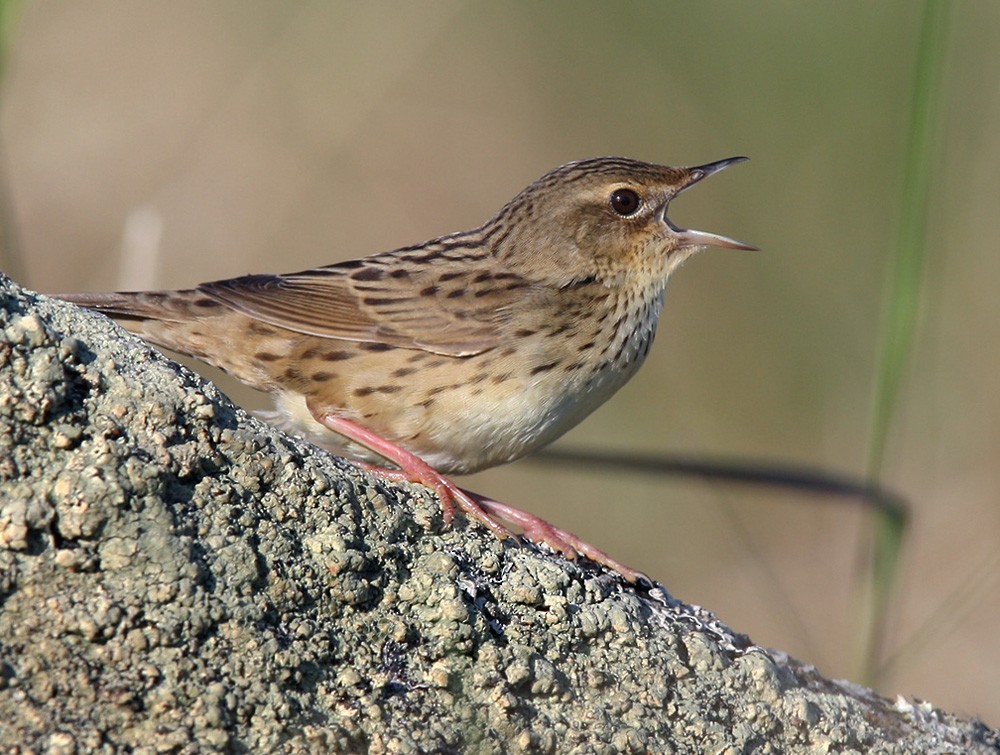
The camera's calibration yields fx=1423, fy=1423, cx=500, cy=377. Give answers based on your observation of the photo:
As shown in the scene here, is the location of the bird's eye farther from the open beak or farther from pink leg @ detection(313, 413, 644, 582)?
pink leg @ detection(313, 413, 644, 582)

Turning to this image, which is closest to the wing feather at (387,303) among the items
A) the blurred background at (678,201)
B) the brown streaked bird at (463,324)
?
the brown streaked bird at (463,324)

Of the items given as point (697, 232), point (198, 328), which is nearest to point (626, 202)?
point (697, 232)

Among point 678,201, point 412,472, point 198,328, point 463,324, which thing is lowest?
point 412,472

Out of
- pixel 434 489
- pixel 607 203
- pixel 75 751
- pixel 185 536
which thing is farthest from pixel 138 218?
pixel 75 751

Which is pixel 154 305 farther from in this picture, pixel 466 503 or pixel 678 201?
pixel 678 201

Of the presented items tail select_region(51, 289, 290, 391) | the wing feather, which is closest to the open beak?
the wing feather

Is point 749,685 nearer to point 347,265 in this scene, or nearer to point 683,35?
point 347,265
